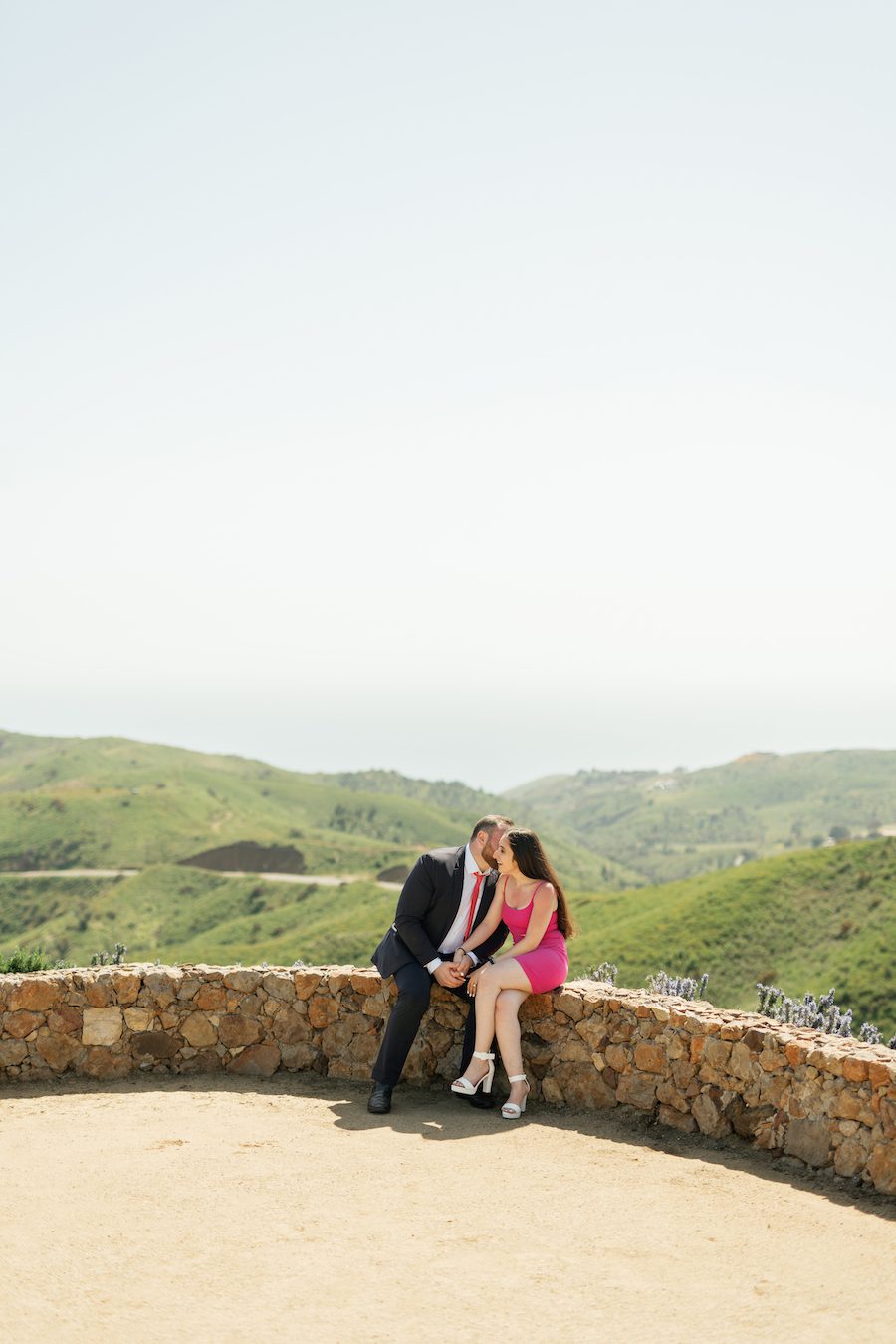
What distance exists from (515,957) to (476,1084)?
853 millimetres

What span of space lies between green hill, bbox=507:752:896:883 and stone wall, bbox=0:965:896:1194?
10552 cm

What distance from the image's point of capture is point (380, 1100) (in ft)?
23.0

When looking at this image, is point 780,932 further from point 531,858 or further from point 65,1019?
point 65,1019

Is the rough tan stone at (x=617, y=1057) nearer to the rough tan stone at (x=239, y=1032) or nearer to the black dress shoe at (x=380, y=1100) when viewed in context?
the black dress shoe at (x=380, y=1100)

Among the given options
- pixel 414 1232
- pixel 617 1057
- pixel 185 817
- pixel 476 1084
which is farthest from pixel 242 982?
pixel 185 817

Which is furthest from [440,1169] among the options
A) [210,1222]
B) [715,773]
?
[715,773]

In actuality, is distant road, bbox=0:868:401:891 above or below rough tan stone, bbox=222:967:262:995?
below

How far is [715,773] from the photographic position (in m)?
197

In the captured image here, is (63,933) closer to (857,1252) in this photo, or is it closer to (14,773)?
(857,1252)

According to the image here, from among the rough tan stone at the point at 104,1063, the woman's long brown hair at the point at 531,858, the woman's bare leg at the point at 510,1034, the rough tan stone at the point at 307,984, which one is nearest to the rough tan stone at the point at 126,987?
the rough tan stone at the point at 104,1063

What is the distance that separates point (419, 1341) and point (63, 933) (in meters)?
56.4

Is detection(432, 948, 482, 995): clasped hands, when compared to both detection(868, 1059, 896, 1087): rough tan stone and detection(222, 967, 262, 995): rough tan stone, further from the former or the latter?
detection(868, 1059, 896, 1087): rough tan stone

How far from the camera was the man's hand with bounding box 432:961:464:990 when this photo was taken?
7137 millimetres

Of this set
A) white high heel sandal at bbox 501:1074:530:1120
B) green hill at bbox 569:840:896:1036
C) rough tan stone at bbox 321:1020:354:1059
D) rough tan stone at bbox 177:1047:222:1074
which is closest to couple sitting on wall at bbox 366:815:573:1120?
white high heel sandal at bbox 501:1074:530:1120
